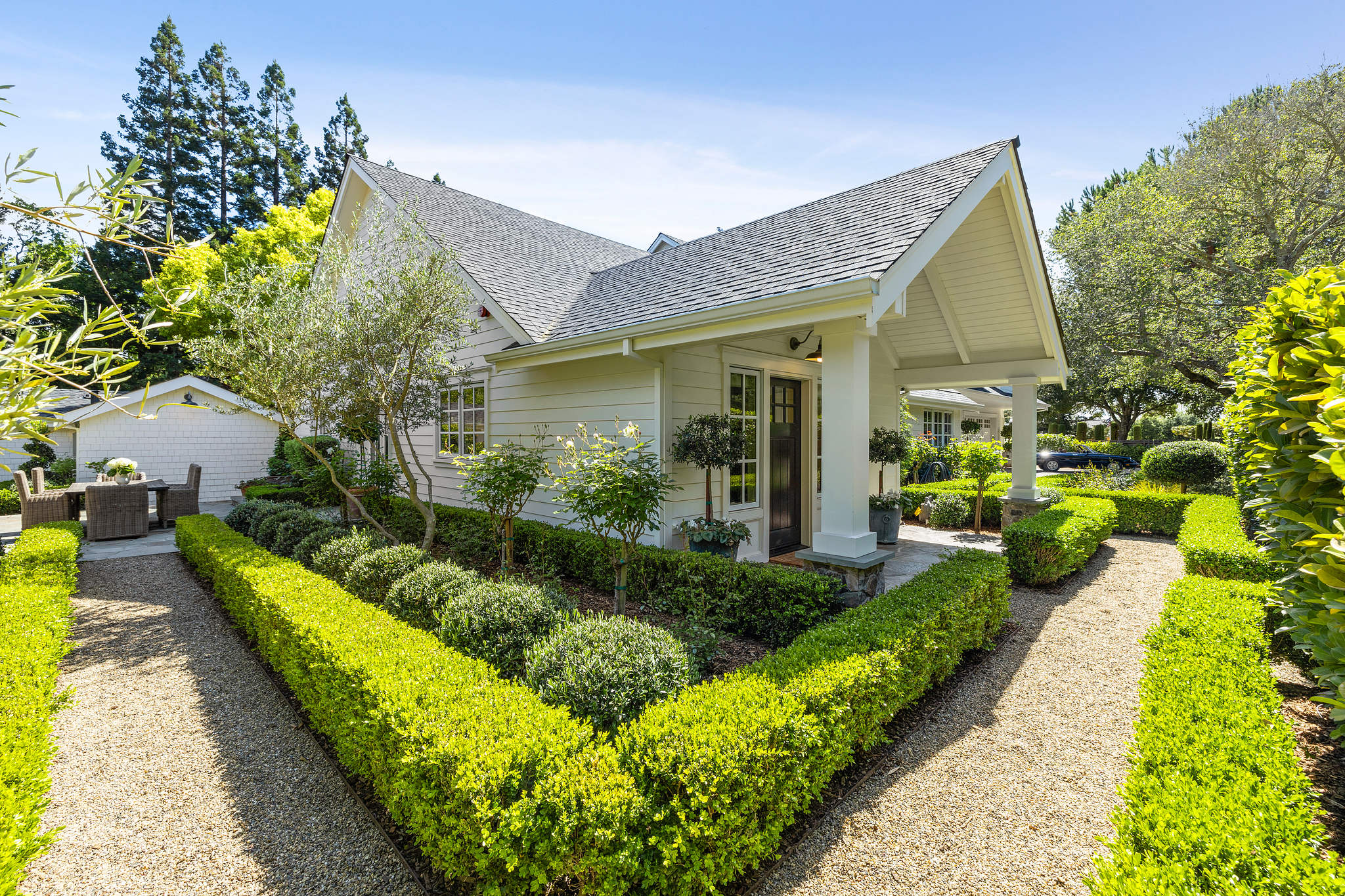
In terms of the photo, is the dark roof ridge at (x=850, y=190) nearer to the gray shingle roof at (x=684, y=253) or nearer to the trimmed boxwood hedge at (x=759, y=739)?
the gray shingle roof at (x=684, y=253)

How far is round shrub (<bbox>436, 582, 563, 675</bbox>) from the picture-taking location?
3.96 m

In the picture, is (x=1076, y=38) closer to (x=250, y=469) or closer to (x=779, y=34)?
(x=779, y=34)

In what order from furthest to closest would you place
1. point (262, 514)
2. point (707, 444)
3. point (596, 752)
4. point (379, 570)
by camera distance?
point (262, 514)
point (707, 444)
point (379, 570)
point (596, 752)

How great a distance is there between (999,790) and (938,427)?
1904 centimetres

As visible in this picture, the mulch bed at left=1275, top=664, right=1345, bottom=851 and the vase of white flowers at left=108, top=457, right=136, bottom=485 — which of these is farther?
the vase of white flowers at left=108, top=457, right=136, bottom=485

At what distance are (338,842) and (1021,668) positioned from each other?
502 cm

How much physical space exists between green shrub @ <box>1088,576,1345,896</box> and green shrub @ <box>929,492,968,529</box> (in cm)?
792

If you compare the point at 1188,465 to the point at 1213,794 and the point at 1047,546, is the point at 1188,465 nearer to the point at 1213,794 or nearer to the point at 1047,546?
the point at 1047,546

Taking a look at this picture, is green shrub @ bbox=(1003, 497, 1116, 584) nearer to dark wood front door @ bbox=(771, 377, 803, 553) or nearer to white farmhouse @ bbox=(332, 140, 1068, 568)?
white farmhouse @ bbox=(332, 140, 1068, 568)

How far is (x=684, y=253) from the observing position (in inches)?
340

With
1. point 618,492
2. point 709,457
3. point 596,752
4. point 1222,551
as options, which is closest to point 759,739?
point 596,752

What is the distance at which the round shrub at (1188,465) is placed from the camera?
12273mm

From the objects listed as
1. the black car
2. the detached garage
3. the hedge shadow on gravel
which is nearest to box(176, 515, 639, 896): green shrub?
the hedge shadow on gravel

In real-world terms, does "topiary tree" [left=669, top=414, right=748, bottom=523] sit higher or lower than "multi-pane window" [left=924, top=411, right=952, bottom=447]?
lower
